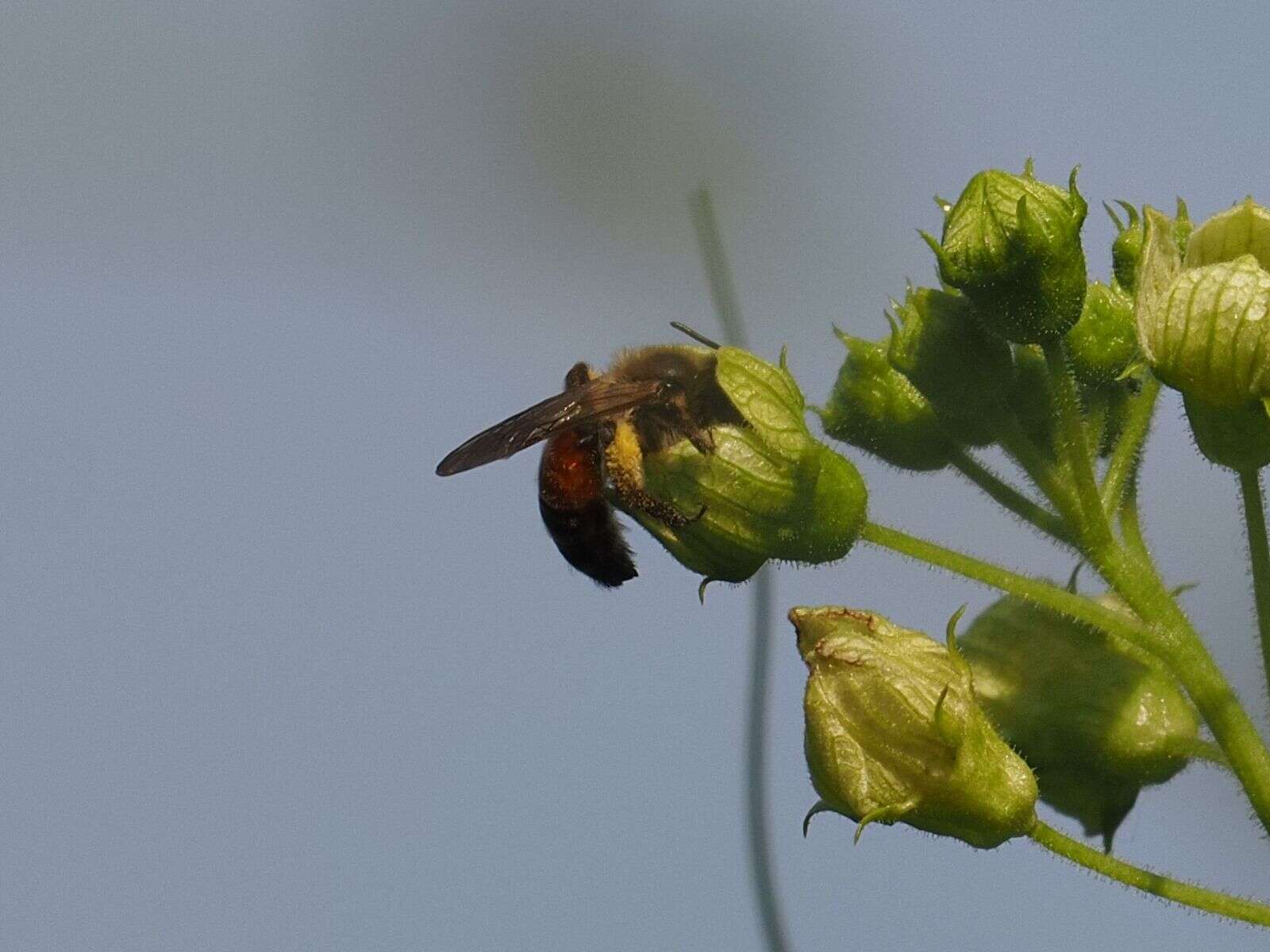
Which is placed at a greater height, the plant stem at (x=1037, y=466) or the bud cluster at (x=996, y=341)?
the bud cluster at (x=996, y=341)

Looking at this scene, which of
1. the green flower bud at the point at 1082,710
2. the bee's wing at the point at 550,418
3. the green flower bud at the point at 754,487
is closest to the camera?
the bee's wing at the point at 550,418

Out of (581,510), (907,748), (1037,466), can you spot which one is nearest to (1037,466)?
(1037,466)

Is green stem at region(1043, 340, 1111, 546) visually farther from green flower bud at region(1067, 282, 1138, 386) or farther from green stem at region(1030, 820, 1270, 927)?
green stem at region(1030, 820, 1270, 927)

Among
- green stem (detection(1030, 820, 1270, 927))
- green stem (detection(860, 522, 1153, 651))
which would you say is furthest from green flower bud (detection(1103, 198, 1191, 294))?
green stem (detection(1030, 820, 1270, 927))

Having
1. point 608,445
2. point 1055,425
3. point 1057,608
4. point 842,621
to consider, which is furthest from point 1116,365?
point 608,445

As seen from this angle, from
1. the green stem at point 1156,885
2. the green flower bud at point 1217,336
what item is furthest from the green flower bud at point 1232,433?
the green stem at point 1156,885

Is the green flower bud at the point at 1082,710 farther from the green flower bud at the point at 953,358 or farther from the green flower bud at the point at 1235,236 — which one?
the green flower bud at the point at 1235,236
